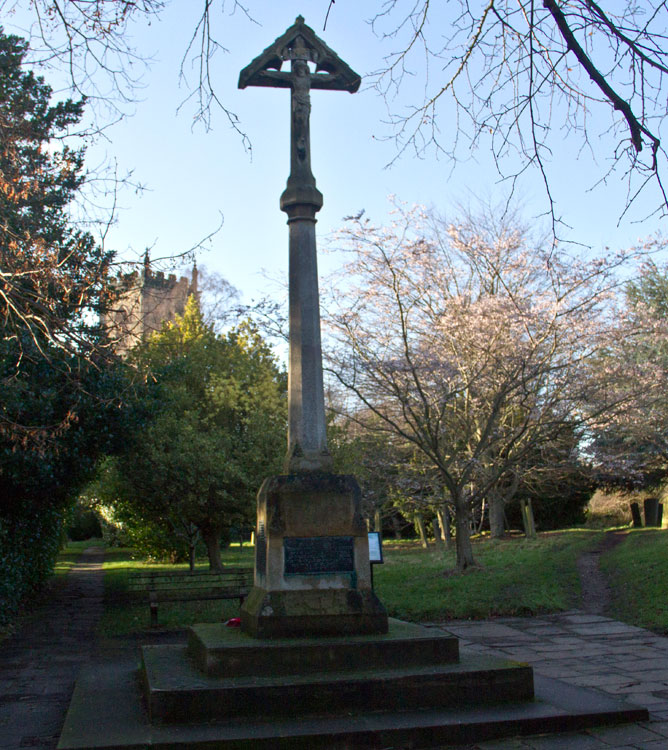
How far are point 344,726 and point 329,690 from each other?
0.38 meters

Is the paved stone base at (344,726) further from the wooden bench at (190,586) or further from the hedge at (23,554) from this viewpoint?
the wooden bench at (190,586)

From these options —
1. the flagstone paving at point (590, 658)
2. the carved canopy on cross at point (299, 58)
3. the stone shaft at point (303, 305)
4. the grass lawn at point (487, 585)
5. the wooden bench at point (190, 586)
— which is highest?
the carved canopy on cross at point (299, 58)

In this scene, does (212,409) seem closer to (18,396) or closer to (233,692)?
(18,396)

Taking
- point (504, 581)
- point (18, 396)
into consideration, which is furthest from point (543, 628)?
point (18, 396)

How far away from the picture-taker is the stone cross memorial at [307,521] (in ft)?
20.1

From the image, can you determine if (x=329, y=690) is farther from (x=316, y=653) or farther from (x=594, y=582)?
(x=594, y=582)

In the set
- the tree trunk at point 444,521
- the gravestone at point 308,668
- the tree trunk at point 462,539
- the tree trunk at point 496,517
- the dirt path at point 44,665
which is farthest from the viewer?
the tree trunk at point 496,517

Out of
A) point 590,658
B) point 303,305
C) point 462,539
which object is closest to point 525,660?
point 590,658

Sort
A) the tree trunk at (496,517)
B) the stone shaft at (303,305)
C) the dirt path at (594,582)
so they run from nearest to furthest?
1. the stone shaft at (303,305)
2. the dirt path at (594,582)
3. the tree trunk at (496,517)

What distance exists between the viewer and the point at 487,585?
43.6 feet

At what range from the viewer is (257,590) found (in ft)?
21.5

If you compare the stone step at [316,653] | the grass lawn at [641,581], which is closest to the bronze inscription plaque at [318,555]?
the stone step at [316,653]

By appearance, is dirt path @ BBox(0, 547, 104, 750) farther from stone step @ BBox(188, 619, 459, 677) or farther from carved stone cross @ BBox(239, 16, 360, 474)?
carved stone cross @ BBox(239, 16, 360, 474)

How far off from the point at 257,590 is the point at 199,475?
32.1ft
